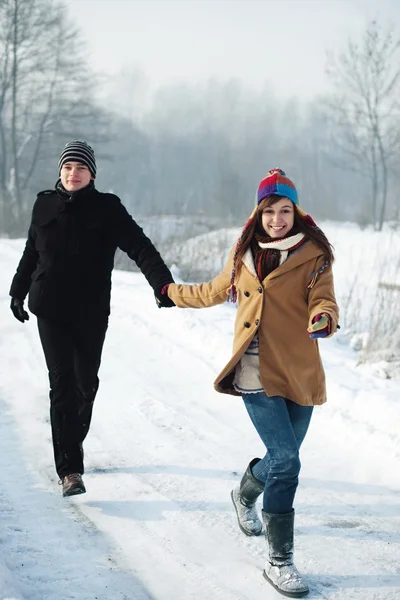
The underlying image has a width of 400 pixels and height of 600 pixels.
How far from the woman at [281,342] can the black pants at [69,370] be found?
111 cm

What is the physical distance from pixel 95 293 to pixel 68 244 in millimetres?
319

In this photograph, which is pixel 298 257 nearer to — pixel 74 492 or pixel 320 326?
pixel 320 326

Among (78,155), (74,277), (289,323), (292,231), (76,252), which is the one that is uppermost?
(78,155)

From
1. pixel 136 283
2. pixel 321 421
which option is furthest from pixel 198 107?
pixel 321 421

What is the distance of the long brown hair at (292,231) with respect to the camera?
3.28m

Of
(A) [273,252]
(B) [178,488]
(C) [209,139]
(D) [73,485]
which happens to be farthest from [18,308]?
(C) [209,139]

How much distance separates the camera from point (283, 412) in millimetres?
3229

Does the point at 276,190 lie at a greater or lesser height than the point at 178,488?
greater

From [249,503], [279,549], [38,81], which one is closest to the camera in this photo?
[279,549]

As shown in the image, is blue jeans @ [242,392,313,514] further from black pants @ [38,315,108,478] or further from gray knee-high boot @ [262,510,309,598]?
black pants @ [38,315,108,478]

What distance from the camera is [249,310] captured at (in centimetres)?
331

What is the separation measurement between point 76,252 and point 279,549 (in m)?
1.91

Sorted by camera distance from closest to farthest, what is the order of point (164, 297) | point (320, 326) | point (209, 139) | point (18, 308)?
point (320, 326)
point (164, 297)
point (18, 308)
point (209, 139)

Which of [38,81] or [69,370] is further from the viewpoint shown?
[38,81]
